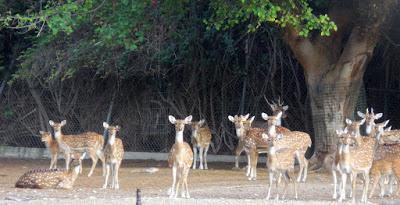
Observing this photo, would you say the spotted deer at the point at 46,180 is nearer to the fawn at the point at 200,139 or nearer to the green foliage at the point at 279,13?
the green foliage at the point at 279,13

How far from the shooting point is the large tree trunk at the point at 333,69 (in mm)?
17641

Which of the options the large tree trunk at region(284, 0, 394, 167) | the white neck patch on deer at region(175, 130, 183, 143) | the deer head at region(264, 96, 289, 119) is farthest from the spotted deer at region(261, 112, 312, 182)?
the white neck patch on deer at region(175, 130, 183, 143)

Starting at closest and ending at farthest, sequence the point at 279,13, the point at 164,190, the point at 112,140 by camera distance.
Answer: the point at 164,190 → the point at 112,140 → the point at 279,13

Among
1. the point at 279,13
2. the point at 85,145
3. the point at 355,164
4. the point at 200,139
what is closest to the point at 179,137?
the point at 355,164

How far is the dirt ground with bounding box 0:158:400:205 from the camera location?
12.6 meters

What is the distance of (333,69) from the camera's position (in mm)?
17984

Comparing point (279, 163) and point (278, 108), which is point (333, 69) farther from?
point (279, 163)

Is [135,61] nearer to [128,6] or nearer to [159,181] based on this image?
[128,6]

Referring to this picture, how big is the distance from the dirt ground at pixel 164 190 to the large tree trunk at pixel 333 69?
1.07m

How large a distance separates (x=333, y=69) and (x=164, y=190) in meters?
4.84

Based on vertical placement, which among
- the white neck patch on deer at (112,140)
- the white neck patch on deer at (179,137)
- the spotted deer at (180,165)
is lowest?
the spotted deer at (180,165)

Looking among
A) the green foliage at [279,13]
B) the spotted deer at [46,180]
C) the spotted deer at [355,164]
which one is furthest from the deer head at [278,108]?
the spotted deer at [46,180]

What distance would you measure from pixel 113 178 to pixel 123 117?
25.7 ft

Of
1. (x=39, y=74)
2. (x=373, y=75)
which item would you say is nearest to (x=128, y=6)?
(x=39, y=74)
